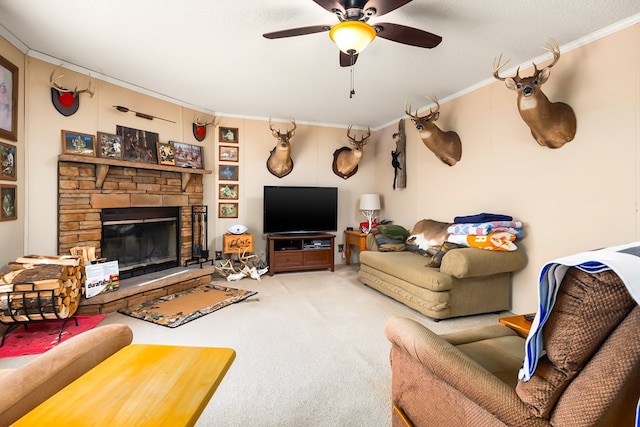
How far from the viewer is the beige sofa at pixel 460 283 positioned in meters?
2.84

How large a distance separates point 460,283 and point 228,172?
3.58 metres

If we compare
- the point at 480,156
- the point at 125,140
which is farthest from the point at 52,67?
the point at 480,156

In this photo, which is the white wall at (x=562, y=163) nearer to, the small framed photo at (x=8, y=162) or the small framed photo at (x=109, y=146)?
the small framed photo at (x=109, y=146)

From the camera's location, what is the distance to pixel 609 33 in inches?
94.6

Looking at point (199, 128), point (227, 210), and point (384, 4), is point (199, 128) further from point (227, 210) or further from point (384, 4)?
point (384, 4)

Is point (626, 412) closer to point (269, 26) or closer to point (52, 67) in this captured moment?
point (269, 26)

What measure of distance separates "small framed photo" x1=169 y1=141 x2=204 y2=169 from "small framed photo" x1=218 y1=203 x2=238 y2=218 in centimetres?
66

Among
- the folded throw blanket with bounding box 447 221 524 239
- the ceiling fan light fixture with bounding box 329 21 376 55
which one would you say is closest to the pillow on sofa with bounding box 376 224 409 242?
the folded throw blanket with bounding box 447 221 524 239

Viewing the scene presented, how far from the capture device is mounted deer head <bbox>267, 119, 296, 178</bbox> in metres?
4.68

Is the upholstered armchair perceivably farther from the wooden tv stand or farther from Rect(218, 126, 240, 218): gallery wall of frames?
Rect(218, 126, 240, 218): gallery wall of frames

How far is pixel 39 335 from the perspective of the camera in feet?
8.25

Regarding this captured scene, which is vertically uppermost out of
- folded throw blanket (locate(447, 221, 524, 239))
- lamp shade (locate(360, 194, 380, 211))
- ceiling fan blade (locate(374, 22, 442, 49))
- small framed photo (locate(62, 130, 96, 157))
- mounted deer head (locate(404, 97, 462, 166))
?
ceiling fan blade (locate(374, 22, 442, 49))

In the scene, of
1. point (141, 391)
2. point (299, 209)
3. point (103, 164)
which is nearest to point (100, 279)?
point (103, 164)

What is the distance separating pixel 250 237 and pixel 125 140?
1.96 m
